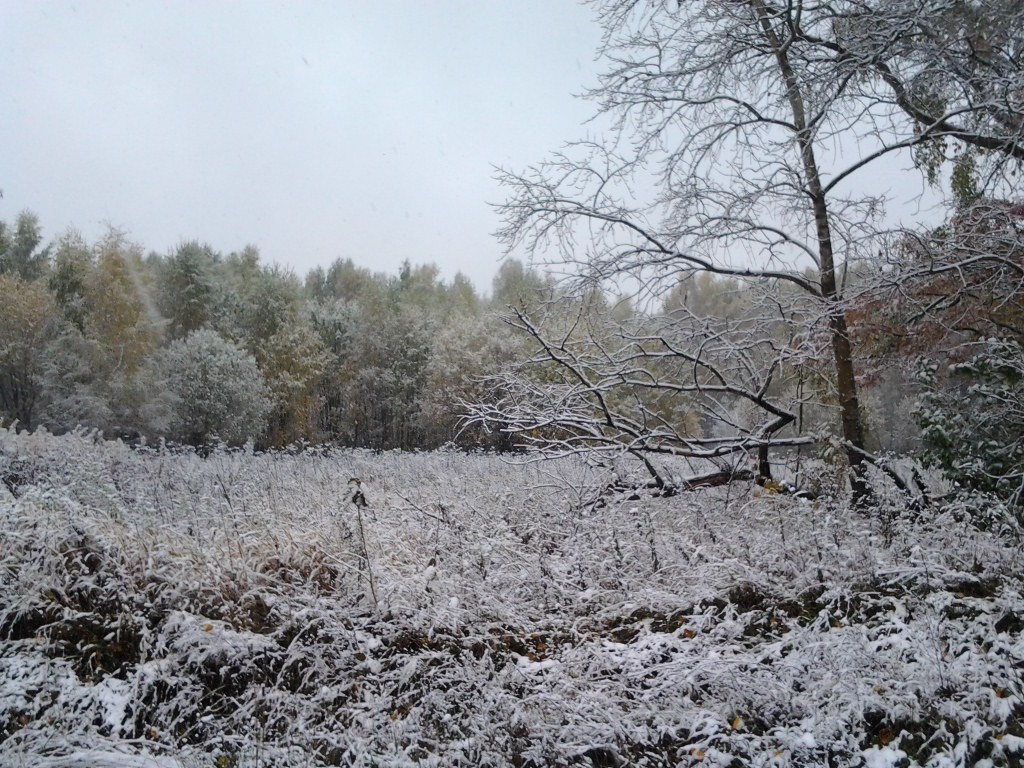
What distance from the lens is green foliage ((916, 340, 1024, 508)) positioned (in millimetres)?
5184

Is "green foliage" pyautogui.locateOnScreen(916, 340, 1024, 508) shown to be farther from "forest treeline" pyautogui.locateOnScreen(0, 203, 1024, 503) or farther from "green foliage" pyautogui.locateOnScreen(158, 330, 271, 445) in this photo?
"green foliage" pyautogui.locateOnScreen(158, 330, 271, 445)

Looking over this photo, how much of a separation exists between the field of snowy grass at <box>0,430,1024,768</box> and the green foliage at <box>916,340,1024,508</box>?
1.95ft

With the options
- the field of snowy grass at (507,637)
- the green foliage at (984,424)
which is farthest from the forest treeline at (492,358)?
the field of snowy grass at (507,637)

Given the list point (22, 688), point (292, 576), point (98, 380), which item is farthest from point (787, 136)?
point (98, 380)

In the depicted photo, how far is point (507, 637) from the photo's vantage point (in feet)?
13.7

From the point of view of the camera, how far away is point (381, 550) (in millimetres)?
5293

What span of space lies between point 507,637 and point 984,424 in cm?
455

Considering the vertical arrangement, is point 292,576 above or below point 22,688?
above

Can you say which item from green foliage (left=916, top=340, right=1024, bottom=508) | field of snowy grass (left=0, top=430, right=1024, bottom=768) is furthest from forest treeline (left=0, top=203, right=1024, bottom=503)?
field of snowy grass (left=0, top=430, right=1024, bottom=768)

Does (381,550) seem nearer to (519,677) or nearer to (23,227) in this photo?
(519,677)

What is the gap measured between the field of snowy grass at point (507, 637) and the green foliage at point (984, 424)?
0.59 m

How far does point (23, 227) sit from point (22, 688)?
1128 inches

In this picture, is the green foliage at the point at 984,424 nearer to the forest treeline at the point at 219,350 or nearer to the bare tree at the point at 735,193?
the bare tree at the point at 735,193

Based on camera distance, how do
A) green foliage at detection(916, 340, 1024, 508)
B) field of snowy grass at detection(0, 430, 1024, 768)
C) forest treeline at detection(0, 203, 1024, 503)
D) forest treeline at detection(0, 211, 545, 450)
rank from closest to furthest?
field of snowy grass at detection(0, 430, 1024, 768) → green foliage at detection(916, 340, 1024, 508) → forest treeline at detection(0, 203, 1024, 503) → forest treeline at detection(0, 211, 545, 450)
